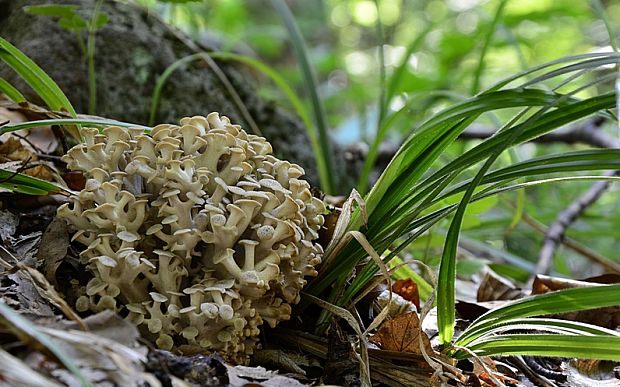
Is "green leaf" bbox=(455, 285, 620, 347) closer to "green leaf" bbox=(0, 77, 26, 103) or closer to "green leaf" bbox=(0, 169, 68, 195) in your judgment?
"green leaf" bbox=(0, 169, 68, 195)

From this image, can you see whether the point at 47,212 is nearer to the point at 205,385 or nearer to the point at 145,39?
the point at 205,385

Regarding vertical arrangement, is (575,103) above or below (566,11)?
below

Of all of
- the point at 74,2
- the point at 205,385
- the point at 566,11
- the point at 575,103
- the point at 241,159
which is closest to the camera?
the point at 205,385

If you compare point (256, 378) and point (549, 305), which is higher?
point (549, 305)

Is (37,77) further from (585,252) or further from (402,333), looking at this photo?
(585,252)

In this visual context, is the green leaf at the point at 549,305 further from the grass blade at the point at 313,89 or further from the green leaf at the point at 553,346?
the grass blade at the point at 313,89

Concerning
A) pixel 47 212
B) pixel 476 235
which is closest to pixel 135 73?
pixel 47 212

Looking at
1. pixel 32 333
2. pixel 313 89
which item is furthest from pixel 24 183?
pixel 313 89
